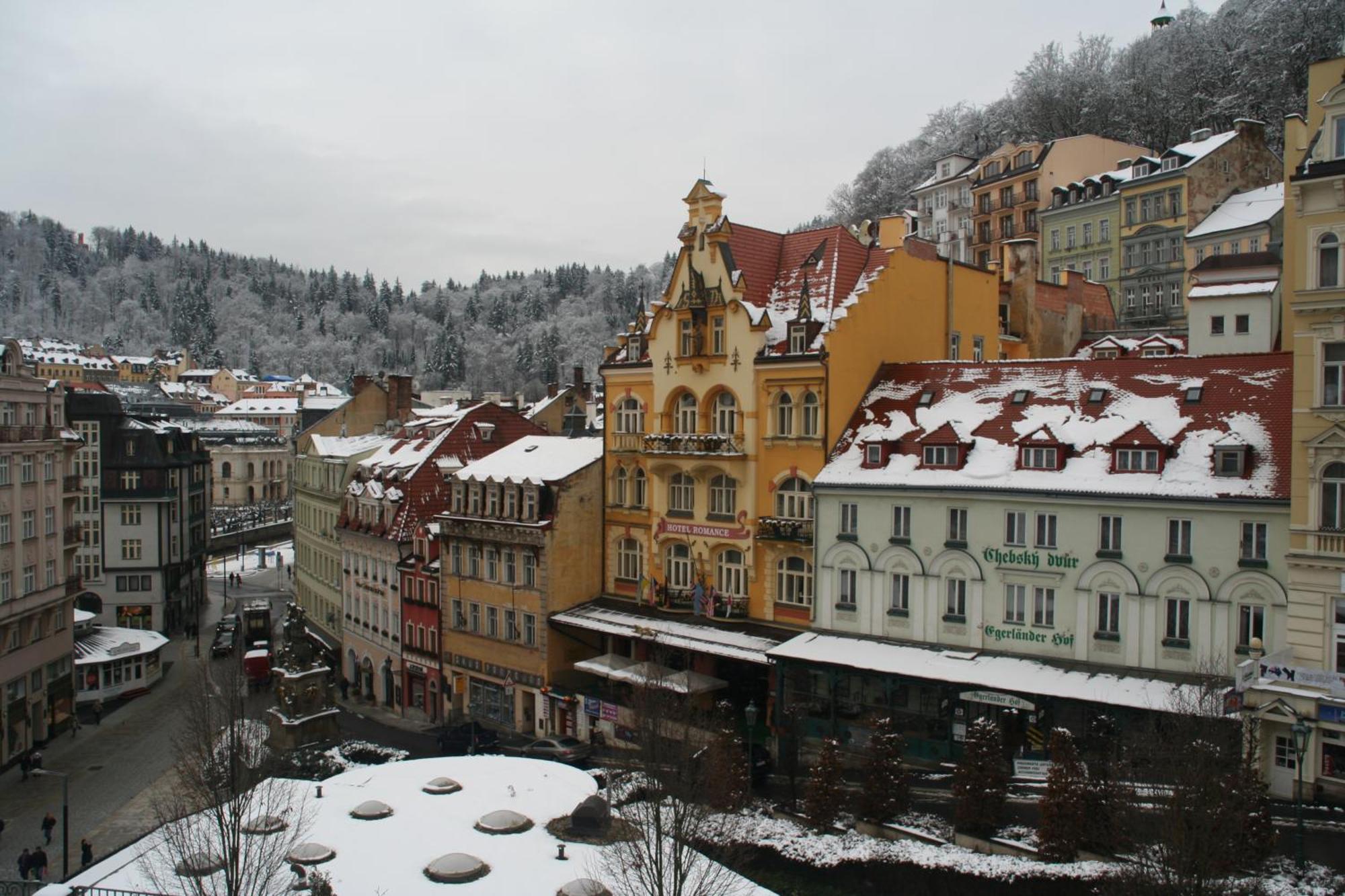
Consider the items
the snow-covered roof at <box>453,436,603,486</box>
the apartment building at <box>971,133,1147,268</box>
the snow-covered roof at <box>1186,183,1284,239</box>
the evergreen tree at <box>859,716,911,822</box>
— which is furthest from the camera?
the apartment building at <box>971,133,1147,268</box>

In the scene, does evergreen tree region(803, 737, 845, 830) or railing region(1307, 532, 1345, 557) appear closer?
railing region(1307, 532, 1345, 557)

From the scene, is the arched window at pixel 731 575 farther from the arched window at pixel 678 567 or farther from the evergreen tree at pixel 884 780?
the evergreen tree at pixel 884 780

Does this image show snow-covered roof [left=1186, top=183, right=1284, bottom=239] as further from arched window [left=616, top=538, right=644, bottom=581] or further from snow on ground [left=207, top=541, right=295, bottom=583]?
snow on ground [left=207, top=541, right=295, bottom=583]

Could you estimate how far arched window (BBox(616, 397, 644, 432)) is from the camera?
49.0m

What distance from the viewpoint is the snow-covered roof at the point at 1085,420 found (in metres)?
33.2

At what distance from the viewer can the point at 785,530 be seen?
41.9 metres

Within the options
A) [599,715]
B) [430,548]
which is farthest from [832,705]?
[430,548]

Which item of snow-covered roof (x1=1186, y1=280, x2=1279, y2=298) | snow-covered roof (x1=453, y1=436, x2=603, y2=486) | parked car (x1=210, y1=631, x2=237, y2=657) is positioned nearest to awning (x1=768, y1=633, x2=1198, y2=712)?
snow-covered roof (x1=453, y1=436, x2=603, y2=486)

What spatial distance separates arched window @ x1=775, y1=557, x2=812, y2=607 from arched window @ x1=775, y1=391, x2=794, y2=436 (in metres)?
5.20

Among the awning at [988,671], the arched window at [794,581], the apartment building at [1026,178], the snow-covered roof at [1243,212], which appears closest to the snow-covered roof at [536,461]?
the arched window at [794,581]

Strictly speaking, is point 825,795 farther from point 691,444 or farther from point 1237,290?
point 1237,290

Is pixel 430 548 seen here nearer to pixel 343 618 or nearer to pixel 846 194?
pixel 343 618

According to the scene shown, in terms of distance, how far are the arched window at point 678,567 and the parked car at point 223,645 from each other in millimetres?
35334

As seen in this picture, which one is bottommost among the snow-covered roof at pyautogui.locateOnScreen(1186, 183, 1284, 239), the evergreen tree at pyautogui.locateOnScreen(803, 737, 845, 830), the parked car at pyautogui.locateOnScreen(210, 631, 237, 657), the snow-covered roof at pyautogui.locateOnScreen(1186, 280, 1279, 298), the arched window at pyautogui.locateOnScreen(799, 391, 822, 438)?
the parked car at pyautogui.locateOnScreen(210, 631, 237, 657)
